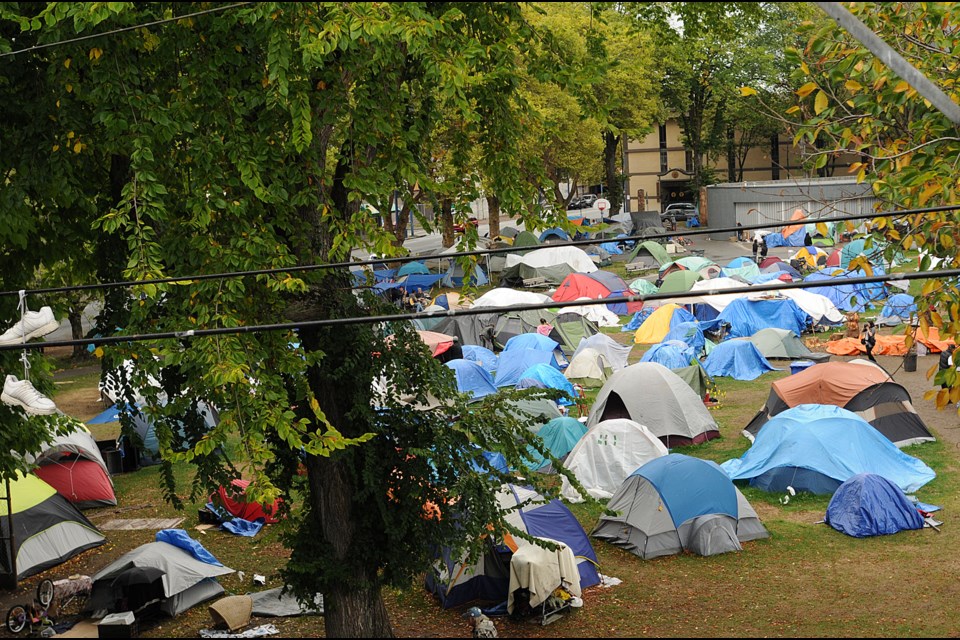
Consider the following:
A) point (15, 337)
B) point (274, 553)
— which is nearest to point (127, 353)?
point (15, 337)

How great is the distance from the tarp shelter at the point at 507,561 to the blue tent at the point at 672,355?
9867 mm

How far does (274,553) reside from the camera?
15.0 metres

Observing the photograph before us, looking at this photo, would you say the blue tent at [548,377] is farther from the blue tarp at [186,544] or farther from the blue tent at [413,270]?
the blue tent at [413,270]

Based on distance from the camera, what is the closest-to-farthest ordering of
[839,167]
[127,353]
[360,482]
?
[127,353]
[360,482]
[839,167]

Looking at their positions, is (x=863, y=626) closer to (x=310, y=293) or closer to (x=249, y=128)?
(x=310, y=293)

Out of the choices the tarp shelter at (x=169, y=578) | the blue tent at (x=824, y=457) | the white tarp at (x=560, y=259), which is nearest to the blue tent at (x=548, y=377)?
the blue tent at (x=824, y=457)

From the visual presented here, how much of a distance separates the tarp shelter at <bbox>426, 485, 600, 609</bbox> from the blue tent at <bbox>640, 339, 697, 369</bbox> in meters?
9.87

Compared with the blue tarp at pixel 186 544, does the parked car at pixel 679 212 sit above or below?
above

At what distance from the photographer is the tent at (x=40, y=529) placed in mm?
14594

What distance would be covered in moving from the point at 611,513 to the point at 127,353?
899 cm

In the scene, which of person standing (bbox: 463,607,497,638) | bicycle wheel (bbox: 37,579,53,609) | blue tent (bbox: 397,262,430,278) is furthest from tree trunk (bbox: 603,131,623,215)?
bicycle wheel (bbox: 37,579,53,609)

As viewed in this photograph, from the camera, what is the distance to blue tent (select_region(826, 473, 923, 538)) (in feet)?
45.2

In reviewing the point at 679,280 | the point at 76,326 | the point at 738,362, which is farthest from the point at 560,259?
the point at 76,326

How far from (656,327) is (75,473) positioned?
16215mm
